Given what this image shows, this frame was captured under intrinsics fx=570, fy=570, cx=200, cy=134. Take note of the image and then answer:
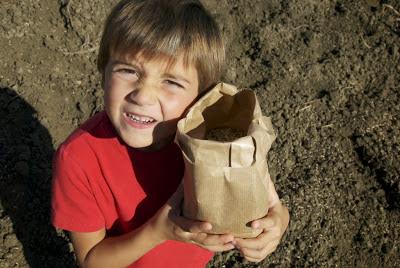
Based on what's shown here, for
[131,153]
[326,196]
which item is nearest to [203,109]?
[131,153]

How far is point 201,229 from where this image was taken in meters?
1.30

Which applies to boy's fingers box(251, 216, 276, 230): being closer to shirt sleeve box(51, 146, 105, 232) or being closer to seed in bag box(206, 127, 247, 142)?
seed in bag box(206, 127, 247, 142)

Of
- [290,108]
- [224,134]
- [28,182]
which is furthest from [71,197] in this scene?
[290,108]

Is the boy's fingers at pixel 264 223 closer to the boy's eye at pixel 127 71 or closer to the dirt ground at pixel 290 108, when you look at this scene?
the boy's eye at pixel 127 71

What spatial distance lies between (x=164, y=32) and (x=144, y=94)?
0.54ft

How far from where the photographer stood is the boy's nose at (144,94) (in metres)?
1.38

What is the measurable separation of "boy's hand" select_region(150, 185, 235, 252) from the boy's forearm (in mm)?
40

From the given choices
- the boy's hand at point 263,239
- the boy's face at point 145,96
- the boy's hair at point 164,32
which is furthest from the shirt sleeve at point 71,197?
the boy's hand at point 263,239

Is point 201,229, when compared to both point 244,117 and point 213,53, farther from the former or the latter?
point 213,53

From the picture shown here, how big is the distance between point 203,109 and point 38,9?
74.5 inches

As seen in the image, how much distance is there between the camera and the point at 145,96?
1383 mm

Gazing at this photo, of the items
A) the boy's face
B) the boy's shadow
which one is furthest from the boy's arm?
the boy's shadow

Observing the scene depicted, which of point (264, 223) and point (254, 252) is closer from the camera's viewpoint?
point (264, 223)

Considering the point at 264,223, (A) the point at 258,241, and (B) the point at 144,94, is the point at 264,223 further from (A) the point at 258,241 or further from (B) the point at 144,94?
(B) the point at 144,94
